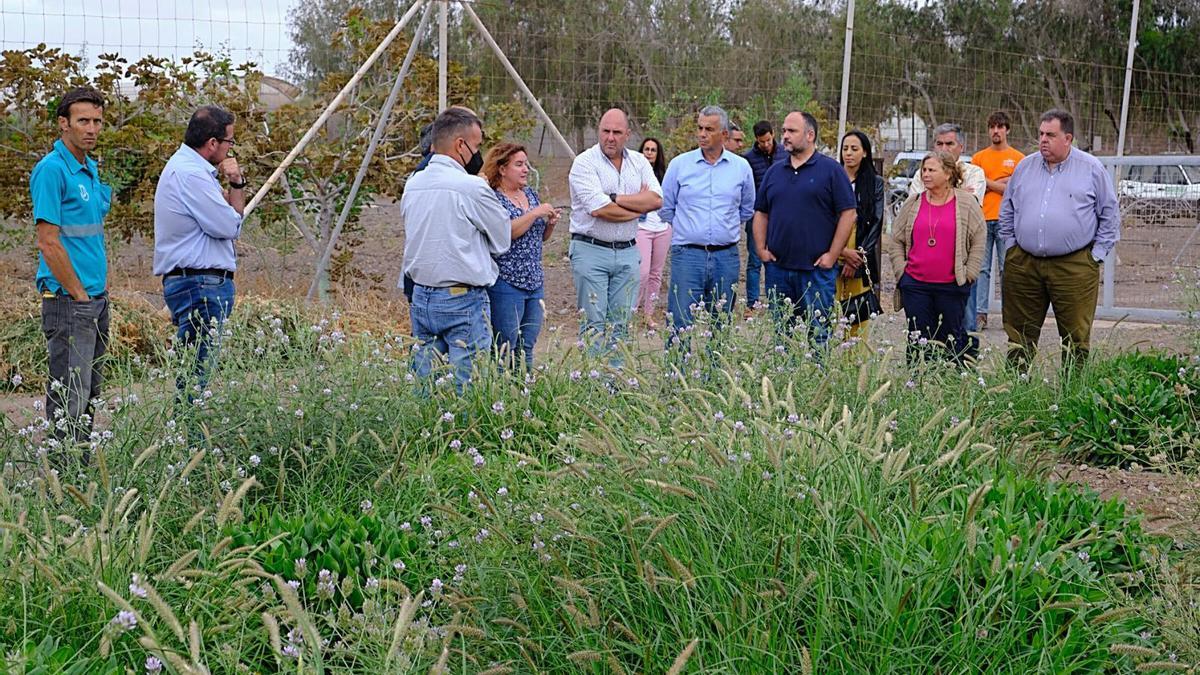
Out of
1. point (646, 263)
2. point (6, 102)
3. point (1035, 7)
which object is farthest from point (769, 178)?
point (1035, 7)

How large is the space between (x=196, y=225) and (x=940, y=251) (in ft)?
14.8

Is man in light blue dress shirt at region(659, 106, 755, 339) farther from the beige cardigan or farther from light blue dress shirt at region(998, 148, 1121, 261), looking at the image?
light blue dress shirt at region(998, 148, 1121, 261)

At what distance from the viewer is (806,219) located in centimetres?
833

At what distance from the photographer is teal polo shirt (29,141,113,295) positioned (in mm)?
6223

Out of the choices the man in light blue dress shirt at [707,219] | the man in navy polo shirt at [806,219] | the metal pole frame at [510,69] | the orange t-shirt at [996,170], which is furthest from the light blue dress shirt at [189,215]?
the orange t-shirt at [996,170]

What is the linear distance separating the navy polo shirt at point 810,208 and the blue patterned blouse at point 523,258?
1779mm

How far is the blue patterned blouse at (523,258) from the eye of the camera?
287 inches

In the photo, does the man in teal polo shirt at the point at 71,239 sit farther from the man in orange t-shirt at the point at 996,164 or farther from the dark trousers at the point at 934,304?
the man in orange t-shirt at the point at 996,164

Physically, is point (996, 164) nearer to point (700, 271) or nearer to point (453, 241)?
point (700, 271)

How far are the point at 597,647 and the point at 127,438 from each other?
208 centimetres

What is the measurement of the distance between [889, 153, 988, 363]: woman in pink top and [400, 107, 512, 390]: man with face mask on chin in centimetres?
292

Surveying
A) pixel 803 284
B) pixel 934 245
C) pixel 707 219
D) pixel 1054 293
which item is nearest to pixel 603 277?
pixel 707 219

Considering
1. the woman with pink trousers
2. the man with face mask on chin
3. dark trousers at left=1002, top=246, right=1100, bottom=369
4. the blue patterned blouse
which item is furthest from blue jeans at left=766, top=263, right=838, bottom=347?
the man with face mask on chin

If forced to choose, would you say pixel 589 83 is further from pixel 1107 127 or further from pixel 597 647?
pixel 597 647
